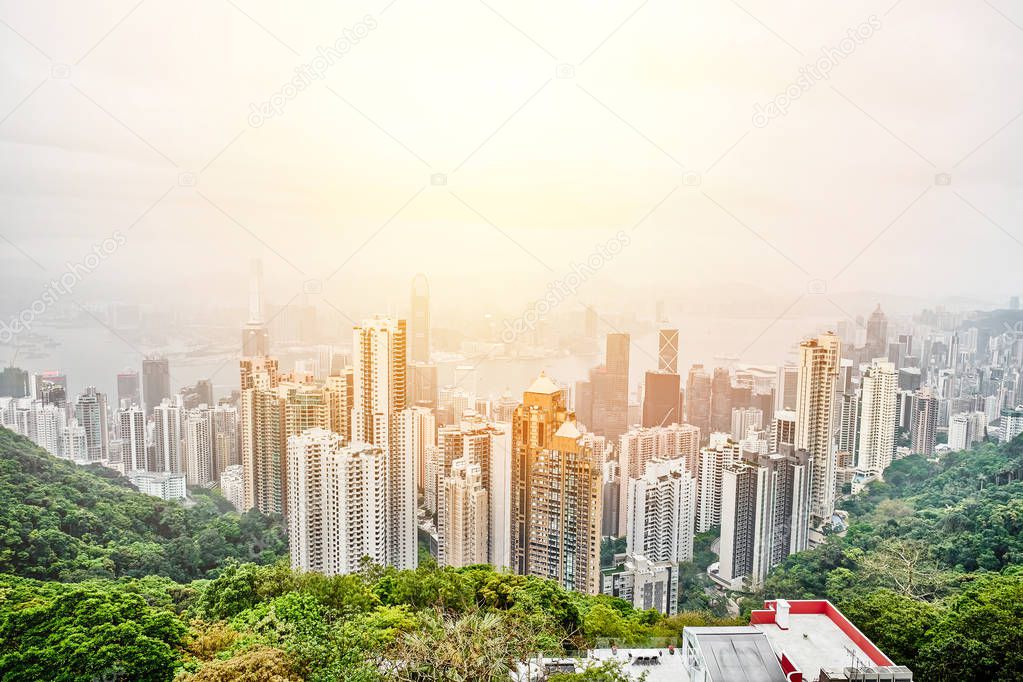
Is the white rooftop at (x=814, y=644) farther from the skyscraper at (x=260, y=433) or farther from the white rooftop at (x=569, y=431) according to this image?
the skyscraper at (x=260, y=433)

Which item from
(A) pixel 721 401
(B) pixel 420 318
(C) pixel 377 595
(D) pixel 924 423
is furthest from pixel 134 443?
(D) pixel 924 423

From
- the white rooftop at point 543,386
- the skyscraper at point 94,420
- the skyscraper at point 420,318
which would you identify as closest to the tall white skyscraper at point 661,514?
the white rooftop at point 543,386

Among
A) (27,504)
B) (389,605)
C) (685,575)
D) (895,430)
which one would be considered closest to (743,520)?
(685,575)

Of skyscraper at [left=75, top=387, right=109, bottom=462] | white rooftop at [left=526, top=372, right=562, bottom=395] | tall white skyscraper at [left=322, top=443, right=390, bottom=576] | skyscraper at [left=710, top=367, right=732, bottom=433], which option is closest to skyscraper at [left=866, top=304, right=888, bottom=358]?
skyscraper at [left=710, top=367, right=732, bottom=433]

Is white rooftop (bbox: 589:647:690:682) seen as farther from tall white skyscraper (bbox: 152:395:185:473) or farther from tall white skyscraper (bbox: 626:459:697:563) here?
tall white skyscraper (bbox: 152:395:185:473)

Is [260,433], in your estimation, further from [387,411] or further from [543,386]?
[543,386]
